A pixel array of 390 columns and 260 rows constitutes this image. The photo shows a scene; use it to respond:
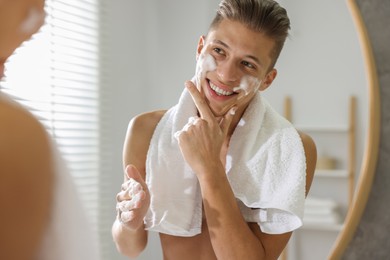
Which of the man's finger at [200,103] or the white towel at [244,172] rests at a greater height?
the man's finger at [200,103]

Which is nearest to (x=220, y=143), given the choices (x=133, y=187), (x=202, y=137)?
(x=202, y=137)

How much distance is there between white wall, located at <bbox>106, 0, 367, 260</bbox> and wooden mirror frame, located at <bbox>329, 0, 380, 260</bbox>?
0.04 feet

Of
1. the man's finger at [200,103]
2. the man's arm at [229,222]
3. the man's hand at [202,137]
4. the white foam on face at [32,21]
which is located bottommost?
the man's arm at [229,222]

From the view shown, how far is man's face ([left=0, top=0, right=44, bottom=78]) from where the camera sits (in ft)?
1.80

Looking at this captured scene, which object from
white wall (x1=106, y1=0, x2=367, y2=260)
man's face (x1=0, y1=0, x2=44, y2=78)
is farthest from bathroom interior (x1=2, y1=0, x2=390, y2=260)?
man's face (x1=0, y1=0, x2=44, y2=78)

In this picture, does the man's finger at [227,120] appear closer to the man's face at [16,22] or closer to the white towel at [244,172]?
the white towel at [244,172]

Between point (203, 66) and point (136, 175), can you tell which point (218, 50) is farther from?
point (136, 175)

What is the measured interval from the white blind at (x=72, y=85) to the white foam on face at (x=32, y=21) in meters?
0.03

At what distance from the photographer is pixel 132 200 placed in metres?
0.66

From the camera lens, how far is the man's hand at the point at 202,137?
68cm

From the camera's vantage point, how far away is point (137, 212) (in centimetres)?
66

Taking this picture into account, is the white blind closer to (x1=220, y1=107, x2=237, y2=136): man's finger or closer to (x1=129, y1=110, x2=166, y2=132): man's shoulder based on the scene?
(x1=129, y1=110, x2=166, y2=132): man's shoulder

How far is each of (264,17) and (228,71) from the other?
0.28 feet

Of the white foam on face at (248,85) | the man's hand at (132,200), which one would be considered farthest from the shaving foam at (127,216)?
the white foam on face at (248,85)
